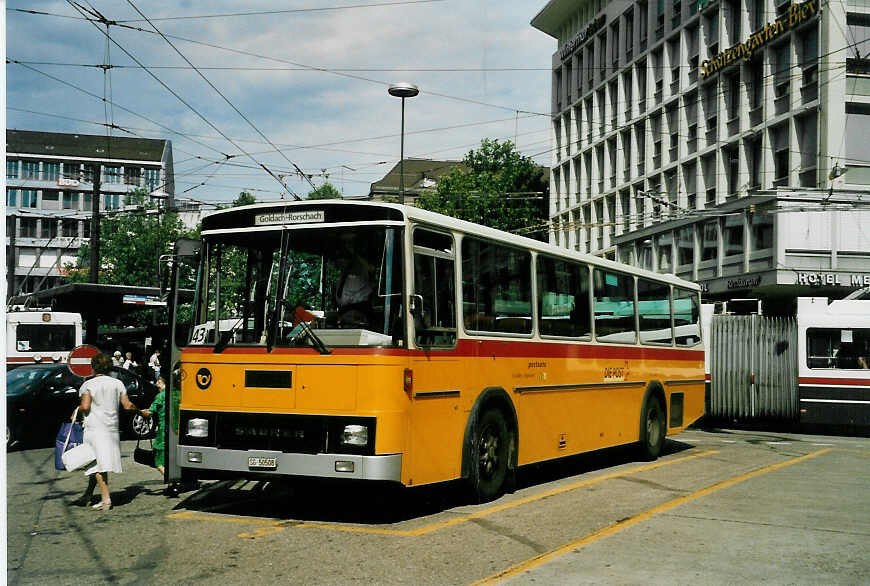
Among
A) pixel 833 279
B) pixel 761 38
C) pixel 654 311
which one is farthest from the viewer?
pixel 761 38

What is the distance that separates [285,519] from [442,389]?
188 centimetres

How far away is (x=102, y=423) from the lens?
1027cm

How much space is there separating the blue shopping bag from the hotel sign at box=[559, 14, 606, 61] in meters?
49.2

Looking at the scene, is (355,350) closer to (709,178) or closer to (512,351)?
(512,351)

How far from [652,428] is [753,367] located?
882cm

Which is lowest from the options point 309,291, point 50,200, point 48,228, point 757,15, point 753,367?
point 753,367

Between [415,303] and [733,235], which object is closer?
[415,303]

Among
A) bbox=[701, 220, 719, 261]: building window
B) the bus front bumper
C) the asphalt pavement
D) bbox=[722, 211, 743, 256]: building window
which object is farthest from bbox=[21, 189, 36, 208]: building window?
the bus front bumper

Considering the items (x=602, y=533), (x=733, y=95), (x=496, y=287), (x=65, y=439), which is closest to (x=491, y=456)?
(x=496, y=287)

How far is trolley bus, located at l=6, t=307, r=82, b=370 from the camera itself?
30.0 meters

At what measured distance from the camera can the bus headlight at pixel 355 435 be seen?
8555 millimetres

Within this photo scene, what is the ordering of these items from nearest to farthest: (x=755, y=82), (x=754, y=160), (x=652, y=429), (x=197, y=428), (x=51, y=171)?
(x=197, y=428) < (x=652, y=429) < (x=754, y=160) < (x=755, y=82) < (x=51, y=171)

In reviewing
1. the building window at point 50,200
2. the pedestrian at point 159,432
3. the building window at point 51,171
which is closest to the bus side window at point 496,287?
the pedestrian at point 159,432

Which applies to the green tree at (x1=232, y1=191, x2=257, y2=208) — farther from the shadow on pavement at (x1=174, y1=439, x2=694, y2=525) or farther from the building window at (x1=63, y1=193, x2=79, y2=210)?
the building window at (x1=63, y1=193, x2=79, y2=210)
